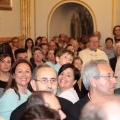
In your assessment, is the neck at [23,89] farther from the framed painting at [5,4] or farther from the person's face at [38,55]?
the framed painting at [5,4]

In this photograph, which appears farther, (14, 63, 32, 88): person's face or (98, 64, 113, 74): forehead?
(14, 63, 32, 88): person's face

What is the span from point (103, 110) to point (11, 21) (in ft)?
36.8

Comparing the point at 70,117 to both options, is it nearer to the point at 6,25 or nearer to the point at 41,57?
the point at 41,57

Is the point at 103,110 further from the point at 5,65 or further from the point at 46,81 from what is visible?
the point at 5,65

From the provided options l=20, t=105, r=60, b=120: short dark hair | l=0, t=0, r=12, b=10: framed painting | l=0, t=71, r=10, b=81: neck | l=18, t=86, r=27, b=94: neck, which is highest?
l=0, t=0, r=12, b=10: framed painting

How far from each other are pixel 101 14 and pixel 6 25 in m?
3.35

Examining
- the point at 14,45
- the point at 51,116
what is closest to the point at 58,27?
the point at 14,45

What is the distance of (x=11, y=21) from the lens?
42.1ft

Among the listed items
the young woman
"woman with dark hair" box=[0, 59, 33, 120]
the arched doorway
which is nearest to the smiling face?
"woman with dark hair" box=[0, 59, 33, 120]

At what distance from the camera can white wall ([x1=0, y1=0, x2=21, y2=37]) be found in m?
12.3

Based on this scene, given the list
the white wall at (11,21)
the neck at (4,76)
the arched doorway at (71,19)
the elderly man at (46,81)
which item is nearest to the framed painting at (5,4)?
the white wall at (11,21)

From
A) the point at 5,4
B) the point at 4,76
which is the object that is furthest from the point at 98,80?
the point at 5,4

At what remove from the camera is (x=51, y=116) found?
2.11m

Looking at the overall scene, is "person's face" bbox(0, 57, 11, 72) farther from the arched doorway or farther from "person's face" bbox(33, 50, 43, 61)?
the arched doorway
